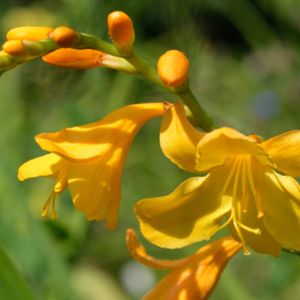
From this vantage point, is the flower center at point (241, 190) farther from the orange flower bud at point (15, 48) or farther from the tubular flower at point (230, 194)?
the orange flower bud at point (15, 48)

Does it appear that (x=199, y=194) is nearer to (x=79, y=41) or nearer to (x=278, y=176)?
(x=278, y=176)

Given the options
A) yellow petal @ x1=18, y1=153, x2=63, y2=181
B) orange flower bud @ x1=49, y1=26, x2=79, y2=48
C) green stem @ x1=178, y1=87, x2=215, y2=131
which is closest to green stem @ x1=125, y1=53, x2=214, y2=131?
green stem @ x1=178, y1=87, x2=215, y2=131

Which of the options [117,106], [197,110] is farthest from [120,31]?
[117,106]

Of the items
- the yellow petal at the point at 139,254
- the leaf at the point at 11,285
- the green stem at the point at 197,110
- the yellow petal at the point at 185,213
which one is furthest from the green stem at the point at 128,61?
the leaf at the point at 11,285

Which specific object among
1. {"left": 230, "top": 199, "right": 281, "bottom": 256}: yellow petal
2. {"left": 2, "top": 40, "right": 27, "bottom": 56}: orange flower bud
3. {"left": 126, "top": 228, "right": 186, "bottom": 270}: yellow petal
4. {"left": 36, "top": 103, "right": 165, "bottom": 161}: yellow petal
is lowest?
{"left": 126, "top": 228, "right": 186, "bottom": 270}: yellow petal

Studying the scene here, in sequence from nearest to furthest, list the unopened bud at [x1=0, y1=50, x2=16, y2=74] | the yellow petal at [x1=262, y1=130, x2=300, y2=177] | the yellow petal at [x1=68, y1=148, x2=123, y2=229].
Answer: the unopened bud at [x1=0, y1=50, x2=16, y2=74], the yellow petal at [x1=262, y1=130, x2=300, y2=177], the yellow petal at [x1=68, y1=148, x2=123, y2=229]

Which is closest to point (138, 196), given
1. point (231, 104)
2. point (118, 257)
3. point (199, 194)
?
point (118, 257)

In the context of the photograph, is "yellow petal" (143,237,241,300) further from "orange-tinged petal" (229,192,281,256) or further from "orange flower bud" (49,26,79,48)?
"orange flower bud" (49,26,79,48)
